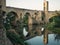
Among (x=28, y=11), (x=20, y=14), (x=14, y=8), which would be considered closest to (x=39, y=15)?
(x=28, y=11)

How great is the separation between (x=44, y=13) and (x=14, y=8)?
14.9 metres

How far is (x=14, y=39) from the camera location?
514 centimetres

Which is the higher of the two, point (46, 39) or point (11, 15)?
point (11, 15)

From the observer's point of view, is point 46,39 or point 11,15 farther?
point 11,15

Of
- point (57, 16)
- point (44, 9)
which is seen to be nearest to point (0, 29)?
point (57, 16)

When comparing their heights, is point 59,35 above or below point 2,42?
below

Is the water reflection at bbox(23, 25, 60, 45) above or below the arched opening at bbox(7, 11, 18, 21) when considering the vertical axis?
below

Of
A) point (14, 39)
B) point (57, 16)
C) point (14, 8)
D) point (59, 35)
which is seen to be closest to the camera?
point (14, 39)

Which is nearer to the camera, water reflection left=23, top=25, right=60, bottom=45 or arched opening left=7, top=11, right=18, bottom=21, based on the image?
water reflection left=23, top=25, right=60, bottom=45

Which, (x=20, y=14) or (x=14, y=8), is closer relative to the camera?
(x=14, y=8)

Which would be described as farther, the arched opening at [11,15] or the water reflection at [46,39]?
the arched opening at [11,15]

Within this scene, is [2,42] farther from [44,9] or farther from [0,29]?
[44,9]

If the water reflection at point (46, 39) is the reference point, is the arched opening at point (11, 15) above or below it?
above

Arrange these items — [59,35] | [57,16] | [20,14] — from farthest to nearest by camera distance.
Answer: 1. [20,14]
2. [57,16]
3. [59,35]
